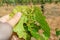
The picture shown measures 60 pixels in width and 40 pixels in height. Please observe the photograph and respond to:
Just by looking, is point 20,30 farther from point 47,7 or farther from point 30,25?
point 47,7

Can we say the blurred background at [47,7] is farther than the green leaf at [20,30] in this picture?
Yes

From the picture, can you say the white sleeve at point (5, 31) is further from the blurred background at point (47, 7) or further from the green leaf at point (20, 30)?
the blurred background at point (47, 7)

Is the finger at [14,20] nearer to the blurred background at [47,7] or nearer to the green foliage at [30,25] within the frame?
the green foliage at [30,25]

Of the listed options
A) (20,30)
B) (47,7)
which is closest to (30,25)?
(20,30)

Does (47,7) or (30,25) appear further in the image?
(47,7)

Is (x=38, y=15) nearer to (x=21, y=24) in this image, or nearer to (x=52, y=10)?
(x=21, y=24)

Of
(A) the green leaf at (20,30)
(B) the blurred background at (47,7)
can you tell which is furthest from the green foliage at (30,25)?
(B) the blurred background at (47,7)

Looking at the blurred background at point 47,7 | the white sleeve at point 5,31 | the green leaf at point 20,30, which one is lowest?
the blurred background at point 47,7

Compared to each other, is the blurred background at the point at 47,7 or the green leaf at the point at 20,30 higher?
the green leaf at the point at 20,30

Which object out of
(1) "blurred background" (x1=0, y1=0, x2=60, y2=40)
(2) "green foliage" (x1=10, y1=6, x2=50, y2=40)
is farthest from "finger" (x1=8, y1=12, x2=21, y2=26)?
(1) "blurred background" (x1=0, y1=0, x2=60, y2=40)
